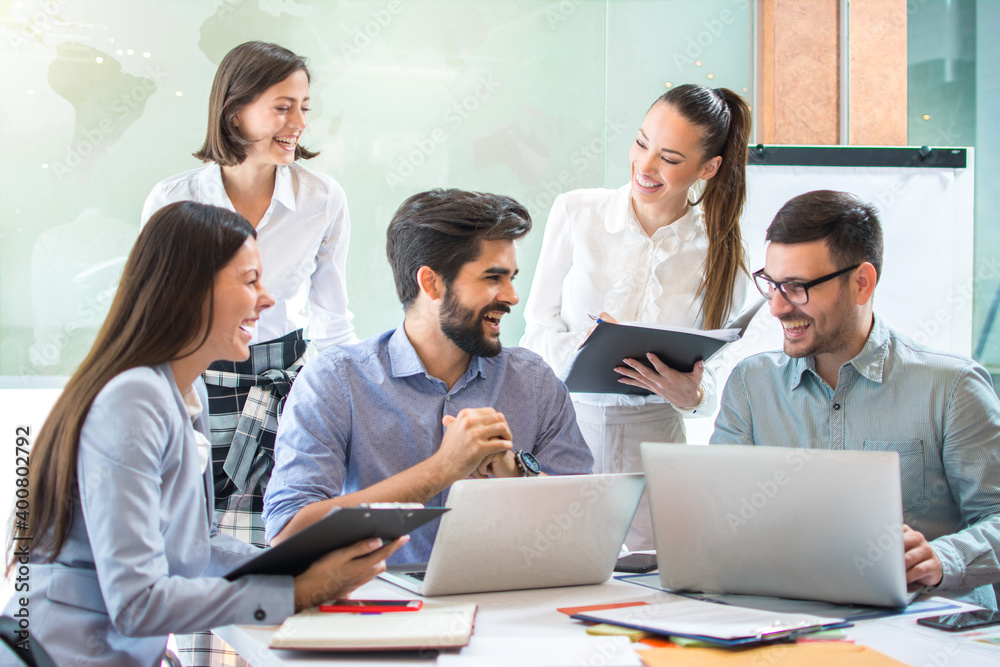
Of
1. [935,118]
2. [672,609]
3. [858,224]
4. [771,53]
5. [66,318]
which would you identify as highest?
[771,53]

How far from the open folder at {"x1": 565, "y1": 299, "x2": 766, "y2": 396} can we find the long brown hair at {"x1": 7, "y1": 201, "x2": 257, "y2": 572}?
837 mm

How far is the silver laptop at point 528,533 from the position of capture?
4.38 ft

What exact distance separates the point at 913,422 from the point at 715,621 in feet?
2.78

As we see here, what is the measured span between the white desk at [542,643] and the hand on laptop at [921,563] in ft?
0.45

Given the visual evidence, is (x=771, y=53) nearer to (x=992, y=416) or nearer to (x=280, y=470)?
(x=992, y=416)

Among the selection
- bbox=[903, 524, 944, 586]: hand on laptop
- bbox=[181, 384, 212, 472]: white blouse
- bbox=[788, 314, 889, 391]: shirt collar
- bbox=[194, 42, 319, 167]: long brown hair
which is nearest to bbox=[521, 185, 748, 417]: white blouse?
bbox=[788, 314, 889, 391]: shirt collar

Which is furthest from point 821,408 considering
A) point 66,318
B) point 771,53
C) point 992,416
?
point 66,318

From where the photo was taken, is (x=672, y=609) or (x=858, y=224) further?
(x=858, y=224)

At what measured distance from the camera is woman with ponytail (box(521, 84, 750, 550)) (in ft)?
7.91

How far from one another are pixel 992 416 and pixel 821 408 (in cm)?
34

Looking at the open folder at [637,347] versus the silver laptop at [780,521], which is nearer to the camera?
the silver laptop at [780,521]

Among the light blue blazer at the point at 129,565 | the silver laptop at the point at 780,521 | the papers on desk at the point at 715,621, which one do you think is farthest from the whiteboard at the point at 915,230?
the light blue blazer at the point at 129,565

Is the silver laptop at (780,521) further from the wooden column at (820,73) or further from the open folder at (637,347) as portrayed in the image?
the wooden column at (820,73)

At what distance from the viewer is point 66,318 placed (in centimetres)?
323
